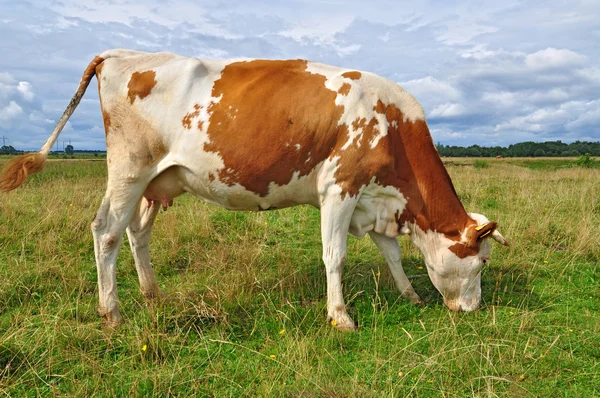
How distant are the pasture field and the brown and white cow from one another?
513mm

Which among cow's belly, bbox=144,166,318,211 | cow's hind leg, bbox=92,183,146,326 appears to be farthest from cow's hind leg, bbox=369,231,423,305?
cow's hind leg, bbox=92,183,146,326

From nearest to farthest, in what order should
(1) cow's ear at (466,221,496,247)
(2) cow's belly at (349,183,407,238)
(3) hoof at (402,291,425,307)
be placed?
(1) cow's ear at (466,221,496,247) < (2) cow's belly at (349,183,407,238) < (3) hoof at (402,291,425,307)

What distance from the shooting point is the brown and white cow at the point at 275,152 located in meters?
4.50

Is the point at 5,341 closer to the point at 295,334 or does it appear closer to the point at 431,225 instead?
the point at 295,334

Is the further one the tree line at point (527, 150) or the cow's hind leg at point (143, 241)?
the tree line at point (527, 150)

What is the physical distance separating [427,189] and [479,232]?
0.66m

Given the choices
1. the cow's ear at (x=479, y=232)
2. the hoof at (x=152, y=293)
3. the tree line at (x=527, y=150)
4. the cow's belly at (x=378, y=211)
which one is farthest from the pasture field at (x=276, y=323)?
the tree line at (x=527, y=150)

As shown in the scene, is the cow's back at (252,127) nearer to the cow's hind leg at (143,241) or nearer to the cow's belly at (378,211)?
the cow's belly at (378,211)

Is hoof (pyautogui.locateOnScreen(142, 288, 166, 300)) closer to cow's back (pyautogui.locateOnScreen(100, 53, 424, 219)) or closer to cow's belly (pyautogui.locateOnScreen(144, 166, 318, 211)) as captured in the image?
cow's belly (pyautogui.locateOnScreen(144, 166, 318, 211))

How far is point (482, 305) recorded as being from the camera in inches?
206

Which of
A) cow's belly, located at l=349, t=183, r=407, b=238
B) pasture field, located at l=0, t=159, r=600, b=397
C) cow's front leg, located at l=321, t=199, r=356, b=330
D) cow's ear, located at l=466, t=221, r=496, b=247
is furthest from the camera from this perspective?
cow's belly, located at l=349, t=183, r=407, b=238

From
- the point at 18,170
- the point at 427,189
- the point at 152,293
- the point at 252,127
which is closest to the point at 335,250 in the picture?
the point at 427,189

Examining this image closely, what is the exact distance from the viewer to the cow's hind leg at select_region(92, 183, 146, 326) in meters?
4.66

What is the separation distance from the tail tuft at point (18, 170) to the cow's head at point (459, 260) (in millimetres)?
3982
